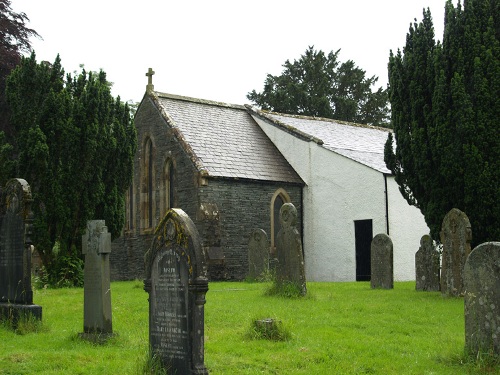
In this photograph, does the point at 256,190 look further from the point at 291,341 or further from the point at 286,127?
the point at 291,341

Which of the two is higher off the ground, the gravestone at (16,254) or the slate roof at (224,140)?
the slate roof at (224,140)

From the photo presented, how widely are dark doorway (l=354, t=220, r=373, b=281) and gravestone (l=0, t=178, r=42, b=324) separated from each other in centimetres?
1527

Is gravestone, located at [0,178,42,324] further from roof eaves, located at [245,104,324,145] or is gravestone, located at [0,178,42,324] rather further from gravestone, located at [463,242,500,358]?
roof eaves, located at [245,104,324,145]

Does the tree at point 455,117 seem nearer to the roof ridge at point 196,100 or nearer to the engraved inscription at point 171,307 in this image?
the engraved inscription at point 171,307

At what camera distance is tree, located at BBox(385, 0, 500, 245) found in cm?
1490

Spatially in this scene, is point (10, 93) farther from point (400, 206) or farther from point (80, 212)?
point (400, 206)

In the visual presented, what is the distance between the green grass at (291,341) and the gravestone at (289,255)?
641 mm

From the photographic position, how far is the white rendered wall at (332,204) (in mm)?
24484

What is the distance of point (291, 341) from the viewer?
9.75 m

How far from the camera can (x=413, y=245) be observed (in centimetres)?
2466

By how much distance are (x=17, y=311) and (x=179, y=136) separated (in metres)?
14.8

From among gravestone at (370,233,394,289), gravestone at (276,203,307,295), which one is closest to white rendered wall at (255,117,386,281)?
gravestone at (370,233,394,289)

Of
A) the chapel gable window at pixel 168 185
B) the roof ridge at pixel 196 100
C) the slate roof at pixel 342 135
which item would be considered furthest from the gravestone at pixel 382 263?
the roof ridge at pixel 196 100

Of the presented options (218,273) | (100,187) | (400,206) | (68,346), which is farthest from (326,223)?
(68,346)
